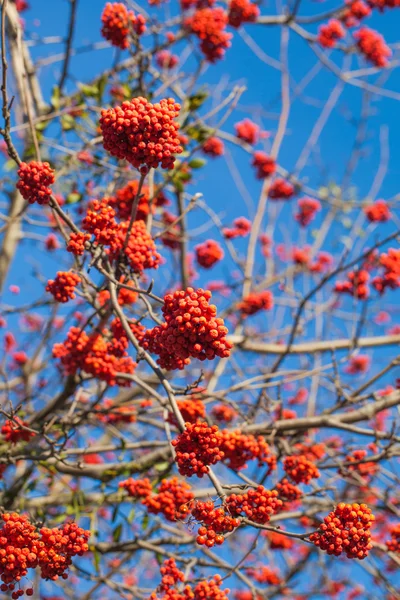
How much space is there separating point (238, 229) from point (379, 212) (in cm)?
151

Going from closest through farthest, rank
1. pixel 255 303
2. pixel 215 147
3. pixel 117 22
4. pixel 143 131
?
pixel 143 131, pixel 117 22, pixel 255 303, pixel 215 147

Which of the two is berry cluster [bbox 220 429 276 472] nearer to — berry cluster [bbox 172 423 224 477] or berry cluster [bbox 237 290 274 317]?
berry cluster [bbox 172 423 224 477]

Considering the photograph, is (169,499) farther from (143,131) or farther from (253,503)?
(143,131)

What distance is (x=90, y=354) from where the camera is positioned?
10.5 feet

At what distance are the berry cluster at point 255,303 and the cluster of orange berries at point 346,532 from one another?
3.24 m

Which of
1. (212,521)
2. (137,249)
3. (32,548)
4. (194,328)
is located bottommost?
(32,548)

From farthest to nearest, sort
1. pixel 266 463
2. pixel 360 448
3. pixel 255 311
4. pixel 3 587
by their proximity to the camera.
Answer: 1. pixel 255 311
2. pixel 360 448
3. pixel 266 463
4. pixel 3 587

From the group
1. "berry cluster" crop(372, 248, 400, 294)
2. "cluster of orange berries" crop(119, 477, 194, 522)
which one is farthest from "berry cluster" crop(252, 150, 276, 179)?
"cluster of orange berries" crop(119, 477, 194, 522)

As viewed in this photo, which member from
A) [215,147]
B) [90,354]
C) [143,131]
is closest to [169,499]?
[90,354]

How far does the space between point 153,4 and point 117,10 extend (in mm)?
1925

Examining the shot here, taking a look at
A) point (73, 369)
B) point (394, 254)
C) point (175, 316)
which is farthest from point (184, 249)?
point (175, 316)

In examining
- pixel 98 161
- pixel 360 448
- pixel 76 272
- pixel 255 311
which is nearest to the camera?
pixel 76 272

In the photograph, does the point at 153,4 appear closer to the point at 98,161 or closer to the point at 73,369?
the point at 98,161

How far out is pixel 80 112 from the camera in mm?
4652
